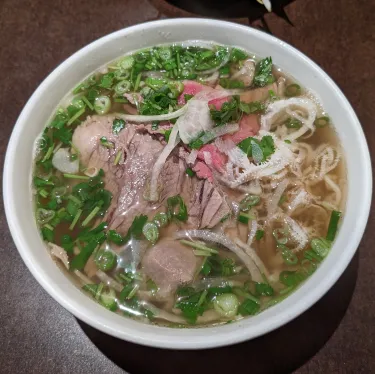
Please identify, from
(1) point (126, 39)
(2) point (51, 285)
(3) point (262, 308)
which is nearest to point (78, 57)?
(1) point (126, 39)

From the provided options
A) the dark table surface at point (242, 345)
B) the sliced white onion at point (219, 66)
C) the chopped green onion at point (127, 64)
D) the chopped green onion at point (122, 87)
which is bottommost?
the dark table surface at point (242, 345)

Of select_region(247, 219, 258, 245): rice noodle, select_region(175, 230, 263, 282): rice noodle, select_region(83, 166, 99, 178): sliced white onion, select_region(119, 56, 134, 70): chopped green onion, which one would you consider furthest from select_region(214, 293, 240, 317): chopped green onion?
select_region(119, 56, 134, 70): chopped green onion

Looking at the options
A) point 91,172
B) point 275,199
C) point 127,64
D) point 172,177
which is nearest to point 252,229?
point 275,199

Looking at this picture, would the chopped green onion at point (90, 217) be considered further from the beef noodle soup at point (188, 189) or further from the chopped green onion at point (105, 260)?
the chopped green onion at point (105, 260)

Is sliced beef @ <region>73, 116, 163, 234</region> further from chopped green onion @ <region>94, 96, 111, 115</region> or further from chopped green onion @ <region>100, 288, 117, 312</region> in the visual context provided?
chopped green onion @ <region>100, 288, 117, 312</region>

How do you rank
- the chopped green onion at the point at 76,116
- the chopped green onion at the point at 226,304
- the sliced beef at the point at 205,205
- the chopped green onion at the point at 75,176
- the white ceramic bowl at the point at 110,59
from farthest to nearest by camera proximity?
the chopped green onion at the point at 76,116 < the chopped green onion at the point at 75,176 < the sliced beef at the point at 205,205 < the chopped green onion at the point at 226,304 < the white ceramic bowl at the point at 110,59

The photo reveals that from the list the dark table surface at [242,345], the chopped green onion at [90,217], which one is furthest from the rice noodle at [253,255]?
the chopped green onion at [90,217]
